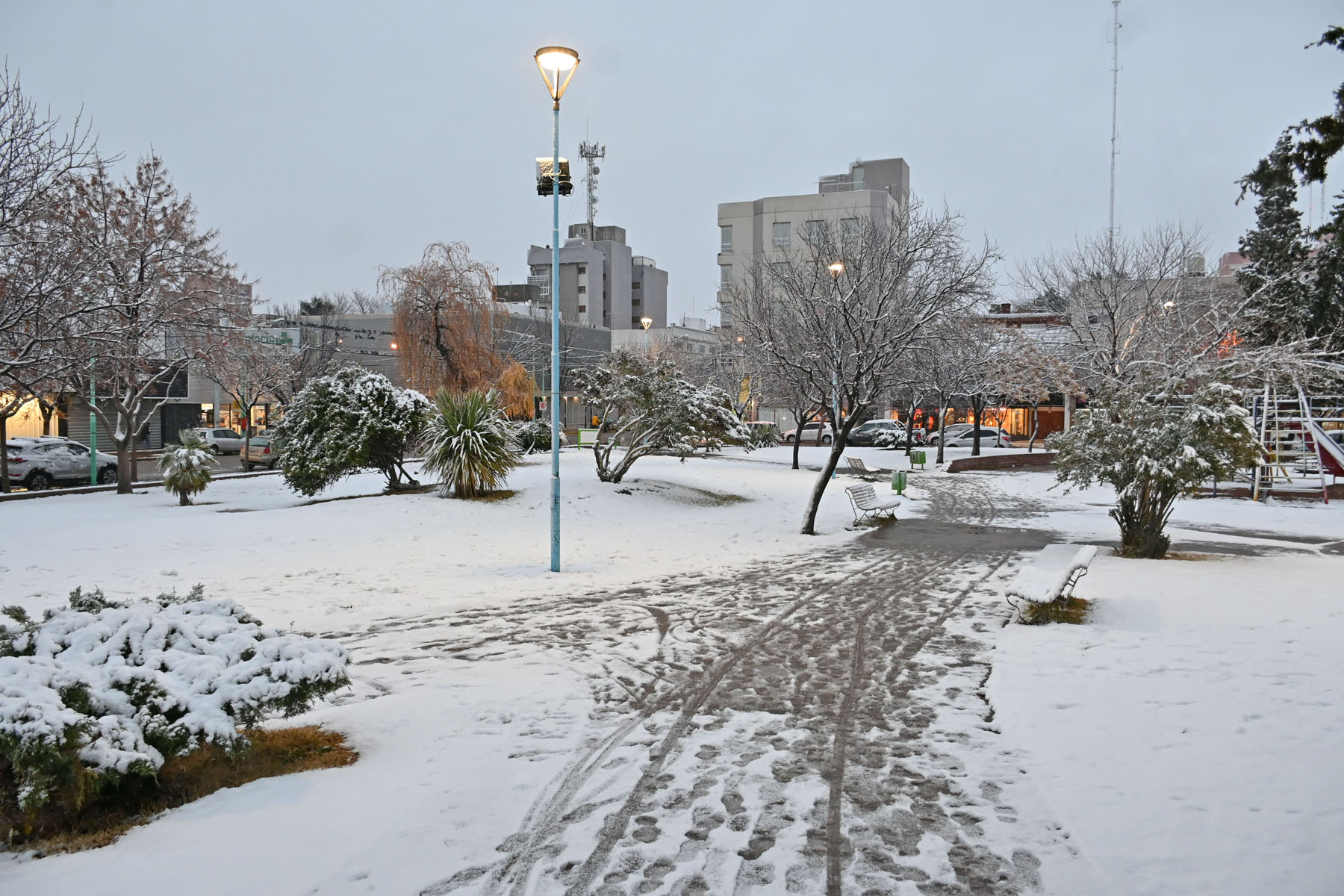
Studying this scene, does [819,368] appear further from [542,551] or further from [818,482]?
[542,551]

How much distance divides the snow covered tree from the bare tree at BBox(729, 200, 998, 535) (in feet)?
6.28

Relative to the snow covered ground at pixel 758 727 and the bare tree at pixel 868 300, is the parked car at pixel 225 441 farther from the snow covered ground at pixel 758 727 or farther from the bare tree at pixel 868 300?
the bare tree at pixel 868 300

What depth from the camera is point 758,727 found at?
19.2 ft

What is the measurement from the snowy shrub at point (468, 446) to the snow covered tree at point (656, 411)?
285cm

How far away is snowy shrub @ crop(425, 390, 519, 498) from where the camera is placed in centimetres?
1755

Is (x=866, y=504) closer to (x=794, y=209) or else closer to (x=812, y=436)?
(x=812, y=436)

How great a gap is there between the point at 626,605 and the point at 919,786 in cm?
537

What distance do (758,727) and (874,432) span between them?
137ft

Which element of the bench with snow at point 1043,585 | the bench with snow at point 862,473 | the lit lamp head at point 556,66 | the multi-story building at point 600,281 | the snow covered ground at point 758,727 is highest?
the multi-story building at point 600,281

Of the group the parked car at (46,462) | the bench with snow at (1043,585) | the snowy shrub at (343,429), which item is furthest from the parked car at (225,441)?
the bench with snow at (1043,585)

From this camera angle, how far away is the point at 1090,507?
21234 millimetres

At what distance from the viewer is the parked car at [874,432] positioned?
146ft

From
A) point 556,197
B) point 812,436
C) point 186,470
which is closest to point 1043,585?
point 556,197

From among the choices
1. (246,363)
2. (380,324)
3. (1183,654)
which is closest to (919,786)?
(1183,654)
